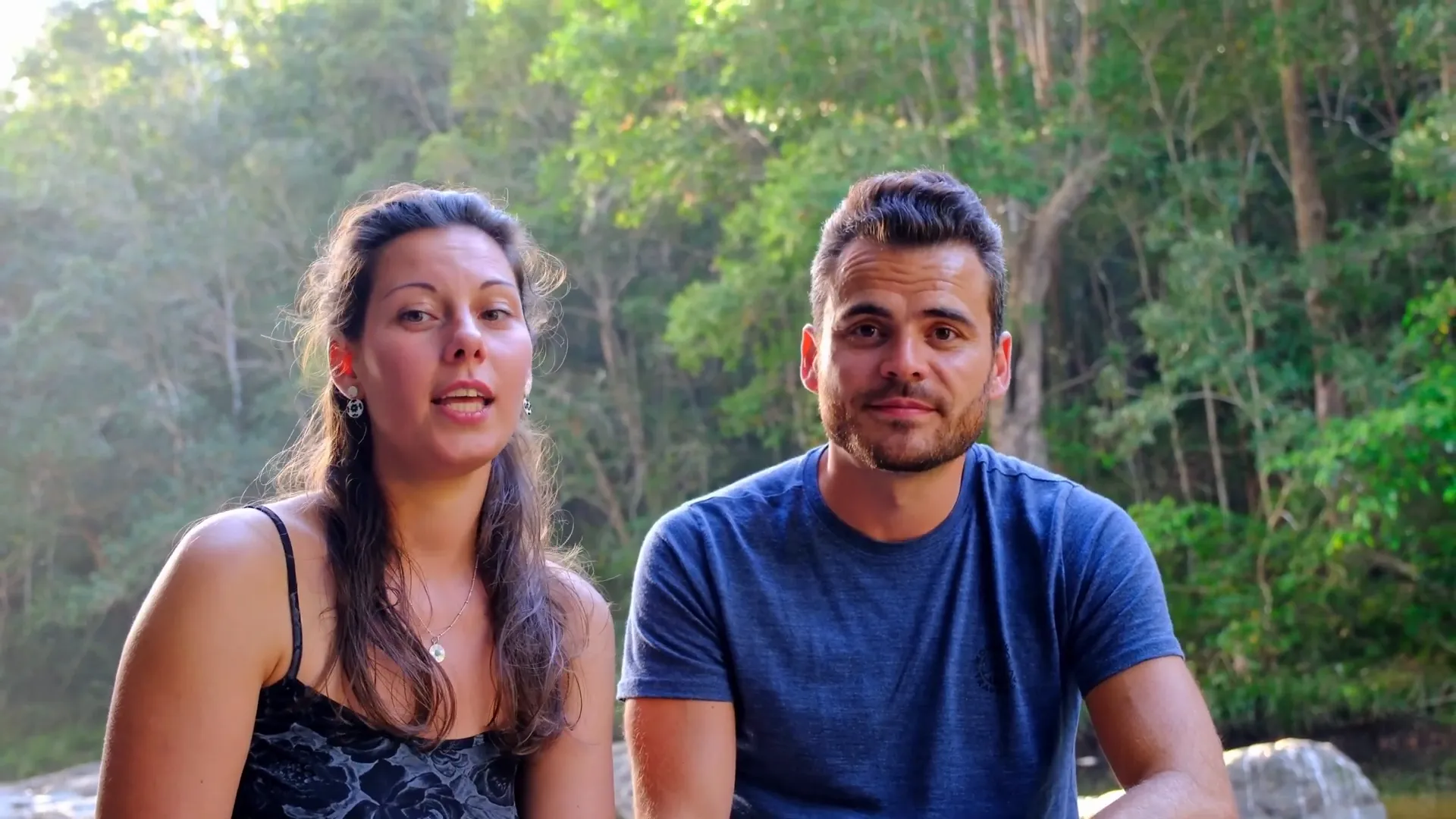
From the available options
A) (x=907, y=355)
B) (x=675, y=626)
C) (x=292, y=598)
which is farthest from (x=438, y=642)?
(x=907, y=355)

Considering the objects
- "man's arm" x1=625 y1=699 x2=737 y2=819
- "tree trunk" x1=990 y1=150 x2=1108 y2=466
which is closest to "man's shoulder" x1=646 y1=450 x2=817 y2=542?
"man's arm" x1=625 y1=699 x2=737 y2=819

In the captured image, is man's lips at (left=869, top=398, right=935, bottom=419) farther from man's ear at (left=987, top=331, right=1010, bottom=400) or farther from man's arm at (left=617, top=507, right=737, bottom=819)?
man's arm at (left=617, top=507, right=737, bottom=819)

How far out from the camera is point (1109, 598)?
179 centimetres

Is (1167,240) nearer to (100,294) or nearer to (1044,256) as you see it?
(1044,256)

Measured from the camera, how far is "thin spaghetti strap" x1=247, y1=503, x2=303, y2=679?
1.54 m

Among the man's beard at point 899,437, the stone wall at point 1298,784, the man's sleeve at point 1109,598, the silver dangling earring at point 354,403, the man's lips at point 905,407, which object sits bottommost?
the stone wall at point 1298,784

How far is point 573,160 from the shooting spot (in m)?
12.4

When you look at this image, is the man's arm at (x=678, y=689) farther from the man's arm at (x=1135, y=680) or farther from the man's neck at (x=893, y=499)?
the man's arm at (x=1135, y=680)

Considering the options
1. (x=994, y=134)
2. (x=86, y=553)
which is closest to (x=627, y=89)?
(x=994, y=134)

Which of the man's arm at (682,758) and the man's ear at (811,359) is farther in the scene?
the man's ear at (811,359)

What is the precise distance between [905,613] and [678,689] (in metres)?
0.30

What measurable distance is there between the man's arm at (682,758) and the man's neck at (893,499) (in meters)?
0.30

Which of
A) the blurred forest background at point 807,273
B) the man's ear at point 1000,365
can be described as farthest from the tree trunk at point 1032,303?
the man's ear at point 1000,365

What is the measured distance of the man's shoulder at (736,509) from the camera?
1889mm
